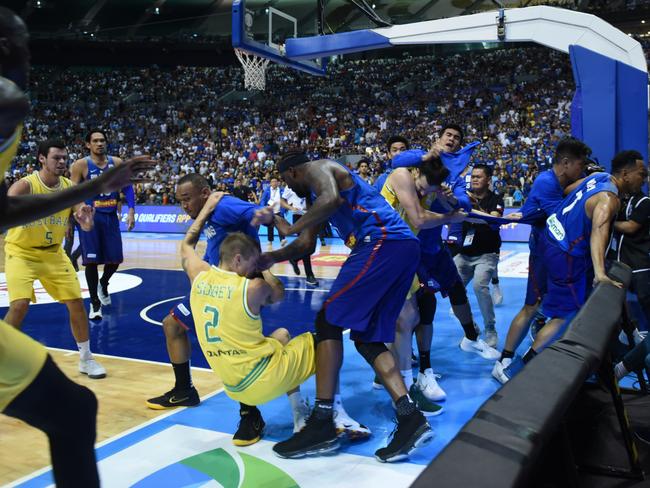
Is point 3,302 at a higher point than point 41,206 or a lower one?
lower

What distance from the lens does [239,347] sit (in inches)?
141

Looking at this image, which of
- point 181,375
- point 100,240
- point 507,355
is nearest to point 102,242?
point 100,240

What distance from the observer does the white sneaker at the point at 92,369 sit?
5016mm

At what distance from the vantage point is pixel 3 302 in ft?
27.7

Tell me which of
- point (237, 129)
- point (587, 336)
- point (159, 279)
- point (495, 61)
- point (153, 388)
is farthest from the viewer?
point (237, 129)

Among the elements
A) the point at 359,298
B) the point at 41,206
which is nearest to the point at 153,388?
the point at 359,298

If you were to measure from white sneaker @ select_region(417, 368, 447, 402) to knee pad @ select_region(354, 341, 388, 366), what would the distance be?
99cm

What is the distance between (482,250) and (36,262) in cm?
439

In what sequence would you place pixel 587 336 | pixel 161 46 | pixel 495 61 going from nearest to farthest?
1. pixel 587 336
2. pixel 495 61
3. pixel 161 46

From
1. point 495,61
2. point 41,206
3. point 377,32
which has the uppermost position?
point 495,61

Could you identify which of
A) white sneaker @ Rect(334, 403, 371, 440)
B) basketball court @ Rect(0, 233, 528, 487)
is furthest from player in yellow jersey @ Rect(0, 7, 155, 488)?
white sneaker @ Rect(334, 403, 371, 440)

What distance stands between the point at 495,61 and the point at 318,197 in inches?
1107

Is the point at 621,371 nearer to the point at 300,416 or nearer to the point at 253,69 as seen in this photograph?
the point at 300,416

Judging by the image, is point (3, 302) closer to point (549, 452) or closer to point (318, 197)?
point (318, 197)
